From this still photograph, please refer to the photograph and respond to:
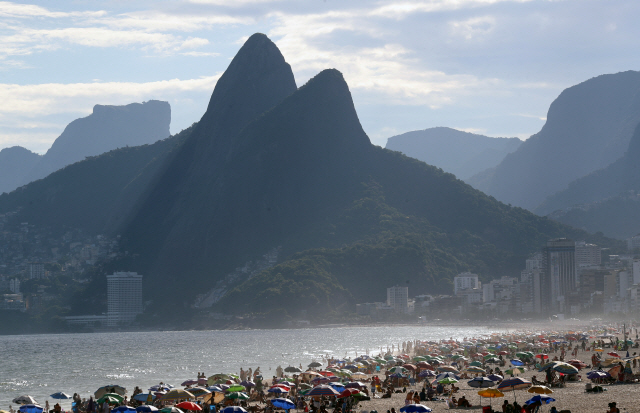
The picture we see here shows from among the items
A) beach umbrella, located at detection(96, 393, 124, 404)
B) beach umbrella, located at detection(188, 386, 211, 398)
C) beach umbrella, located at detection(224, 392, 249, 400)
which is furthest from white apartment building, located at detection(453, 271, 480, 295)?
beach umbrella, located at detection(96, 393, 124, 404)

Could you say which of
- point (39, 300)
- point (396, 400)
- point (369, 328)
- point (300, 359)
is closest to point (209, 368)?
point (300, 359)

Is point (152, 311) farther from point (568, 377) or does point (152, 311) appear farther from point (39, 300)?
point (568, 377)

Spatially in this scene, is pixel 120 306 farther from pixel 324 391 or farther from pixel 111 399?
pixel 324 391

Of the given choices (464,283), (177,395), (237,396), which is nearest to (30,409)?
(177,395)

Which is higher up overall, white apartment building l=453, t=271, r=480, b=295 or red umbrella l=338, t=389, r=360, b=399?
white apartment building l=453, t=271, r=480, b=295

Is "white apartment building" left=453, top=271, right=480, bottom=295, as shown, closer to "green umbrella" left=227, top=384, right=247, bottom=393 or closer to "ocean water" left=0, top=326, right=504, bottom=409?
"ocean water" left=0, top=326, right=504, bottom=409

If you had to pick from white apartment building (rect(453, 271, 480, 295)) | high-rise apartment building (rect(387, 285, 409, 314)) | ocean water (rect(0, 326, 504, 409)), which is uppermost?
white apartment building (rect(453, 271, 480, 295))

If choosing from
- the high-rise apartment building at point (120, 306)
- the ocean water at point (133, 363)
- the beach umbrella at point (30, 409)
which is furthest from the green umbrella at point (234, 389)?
the high-rise apartment building at point (120, 306)
